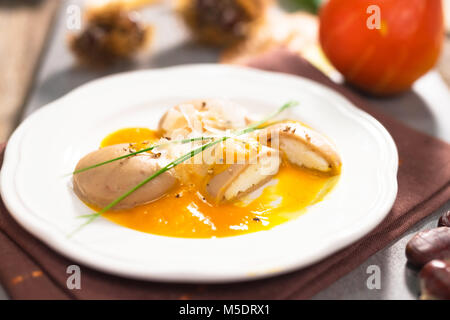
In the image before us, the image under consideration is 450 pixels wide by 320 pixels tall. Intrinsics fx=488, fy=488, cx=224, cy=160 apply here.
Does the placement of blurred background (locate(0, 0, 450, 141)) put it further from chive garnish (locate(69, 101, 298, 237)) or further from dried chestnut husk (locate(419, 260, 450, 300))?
dried chestnut husk (locate(419, 260, 450, 300))

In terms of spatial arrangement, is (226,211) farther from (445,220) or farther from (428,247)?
(445,220)

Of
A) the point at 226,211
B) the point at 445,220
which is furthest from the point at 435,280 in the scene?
the point at 226,211

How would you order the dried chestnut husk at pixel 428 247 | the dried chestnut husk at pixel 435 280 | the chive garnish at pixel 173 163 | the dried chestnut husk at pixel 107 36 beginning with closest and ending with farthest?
1. the dried chestnut husk at pixel 435 280
2. the dried chestnut husk at pixel 428 247
3. the chive garnish at pixel 173 163
4. the dried chestnut husk at pixel 107 36

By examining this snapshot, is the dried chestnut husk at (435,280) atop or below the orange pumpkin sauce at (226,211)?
atop

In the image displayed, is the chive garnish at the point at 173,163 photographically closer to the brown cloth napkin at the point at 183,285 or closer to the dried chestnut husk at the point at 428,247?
the brown cloth napkin at the point at 183,285

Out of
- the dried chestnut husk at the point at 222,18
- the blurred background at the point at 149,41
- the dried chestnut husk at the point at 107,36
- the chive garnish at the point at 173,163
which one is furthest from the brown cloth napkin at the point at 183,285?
the dried chestnut husk at the point at 222,18

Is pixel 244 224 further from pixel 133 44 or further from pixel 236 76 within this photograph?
pixel 133 44

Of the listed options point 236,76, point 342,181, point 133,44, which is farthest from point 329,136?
point 133,44
